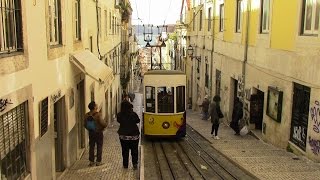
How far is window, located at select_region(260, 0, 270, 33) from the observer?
1380 cm

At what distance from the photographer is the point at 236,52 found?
684 inches

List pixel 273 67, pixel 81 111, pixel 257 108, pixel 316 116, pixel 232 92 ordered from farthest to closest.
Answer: pixel 232 92 → pixel 257 108 → pixel 273 67 → pixel 81 111 → pixel 316 116

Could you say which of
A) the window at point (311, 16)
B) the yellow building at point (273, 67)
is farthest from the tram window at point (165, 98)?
the window at point (311, 16)

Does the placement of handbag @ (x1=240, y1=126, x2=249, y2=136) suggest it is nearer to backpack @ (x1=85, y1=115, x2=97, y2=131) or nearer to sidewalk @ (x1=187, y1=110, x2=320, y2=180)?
sidewalk @ (x1=187, y1=110, x2=320, y2=180)

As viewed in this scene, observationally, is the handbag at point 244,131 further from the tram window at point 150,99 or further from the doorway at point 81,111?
the doorway at point 81,111

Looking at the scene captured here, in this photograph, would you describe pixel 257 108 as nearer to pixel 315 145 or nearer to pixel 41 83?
pixel 315 145

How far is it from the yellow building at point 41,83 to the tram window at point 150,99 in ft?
8.62

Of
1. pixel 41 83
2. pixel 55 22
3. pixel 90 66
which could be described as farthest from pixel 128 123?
pixel 55 22

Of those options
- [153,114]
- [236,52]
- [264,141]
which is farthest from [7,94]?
[236,52]

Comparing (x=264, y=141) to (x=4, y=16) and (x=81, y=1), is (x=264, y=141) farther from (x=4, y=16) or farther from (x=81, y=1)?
(x=4, y=16)

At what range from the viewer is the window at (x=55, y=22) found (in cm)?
823

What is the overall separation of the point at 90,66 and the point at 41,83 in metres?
3.39

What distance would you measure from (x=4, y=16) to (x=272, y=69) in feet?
31.1

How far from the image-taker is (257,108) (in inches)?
587
